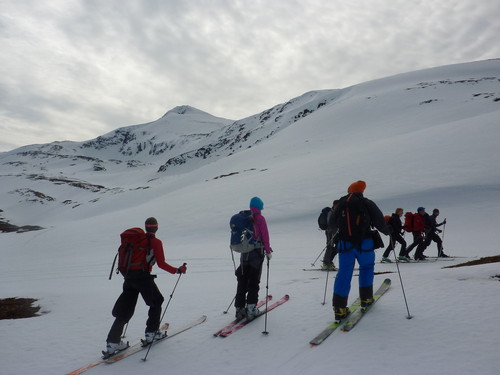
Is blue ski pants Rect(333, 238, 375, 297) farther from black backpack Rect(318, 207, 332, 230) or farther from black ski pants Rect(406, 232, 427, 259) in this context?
black ski pants Rect(406, 232, 427, 259)

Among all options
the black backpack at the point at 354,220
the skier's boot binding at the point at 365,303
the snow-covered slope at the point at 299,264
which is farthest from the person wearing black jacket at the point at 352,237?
the snow-covered slope at the point at 299,264

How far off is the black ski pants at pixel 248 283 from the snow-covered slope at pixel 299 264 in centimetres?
49

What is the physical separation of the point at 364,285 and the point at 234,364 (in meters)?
2.49

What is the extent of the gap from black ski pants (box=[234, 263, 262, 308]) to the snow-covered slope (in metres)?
0.49

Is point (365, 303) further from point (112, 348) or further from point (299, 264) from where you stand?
point (299, 264)

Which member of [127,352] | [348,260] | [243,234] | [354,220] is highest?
[354,220]

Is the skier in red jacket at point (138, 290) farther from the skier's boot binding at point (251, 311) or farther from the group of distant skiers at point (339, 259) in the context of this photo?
the skier's boot binding at point (251, 311)

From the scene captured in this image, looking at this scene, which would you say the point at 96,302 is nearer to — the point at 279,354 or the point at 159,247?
the point at 159,247

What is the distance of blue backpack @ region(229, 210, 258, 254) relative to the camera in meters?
6.32

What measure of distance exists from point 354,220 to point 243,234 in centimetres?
196

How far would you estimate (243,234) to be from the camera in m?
6.32

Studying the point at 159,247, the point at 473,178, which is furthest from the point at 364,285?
the point at 473,178

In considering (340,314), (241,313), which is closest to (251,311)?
(241,313)

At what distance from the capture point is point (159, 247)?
570 centimetres
